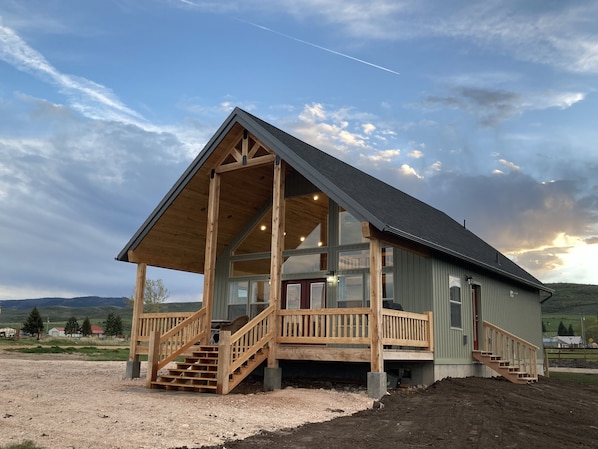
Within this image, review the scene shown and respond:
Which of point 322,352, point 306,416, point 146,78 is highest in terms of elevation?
point 146,78

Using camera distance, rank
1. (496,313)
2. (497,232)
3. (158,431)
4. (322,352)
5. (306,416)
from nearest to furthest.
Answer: (158,431) → (306,416) → (322,352) → (496,313) → (497,232)

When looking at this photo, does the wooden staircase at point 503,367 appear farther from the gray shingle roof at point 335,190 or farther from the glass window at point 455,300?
the gray shingle roof at point 335,190

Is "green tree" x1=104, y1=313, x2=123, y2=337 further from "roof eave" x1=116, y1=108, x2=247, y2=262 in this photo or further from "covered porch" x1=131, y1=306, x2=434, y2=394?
"covered porch" x1=131, y1=306, x2=434, y2=394

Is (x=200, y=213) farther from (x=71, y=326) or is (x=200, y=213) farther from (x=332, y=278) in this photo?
(x=71, y=326)

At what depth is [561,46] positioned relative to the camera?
16500 mm

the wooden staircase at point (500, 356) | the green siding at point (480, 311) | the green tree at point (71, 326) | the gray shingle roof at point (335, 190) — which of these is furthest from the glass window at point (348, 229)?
the green tree at point (71, 326)

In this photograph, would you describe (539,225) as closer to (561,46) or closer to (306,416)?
(561,46)

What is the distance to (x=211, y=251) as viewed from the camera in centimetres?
1468

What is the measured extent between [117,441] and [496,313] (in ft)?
48.4

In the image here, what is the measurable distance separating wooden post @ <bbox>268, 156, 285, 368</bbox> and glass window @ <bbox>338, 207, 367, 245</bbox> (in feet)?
8.60

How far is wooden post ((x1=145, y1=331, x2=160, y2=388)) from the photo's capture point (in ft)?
41.3

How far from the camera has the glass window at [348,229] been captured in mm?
15531

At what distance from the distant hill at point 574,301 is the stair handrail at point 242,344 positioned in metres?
128

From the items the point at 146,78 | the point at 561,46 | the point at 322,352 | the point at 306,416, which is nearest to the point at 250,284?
the point at 322,352
